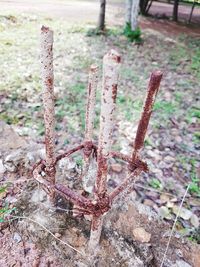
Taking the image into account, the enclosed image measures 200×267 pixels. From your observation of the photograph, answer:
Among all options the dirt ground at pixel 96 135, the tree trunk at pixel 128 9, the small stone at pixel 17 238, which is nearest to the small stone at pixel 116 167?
the dirt ground at pixel 96 135

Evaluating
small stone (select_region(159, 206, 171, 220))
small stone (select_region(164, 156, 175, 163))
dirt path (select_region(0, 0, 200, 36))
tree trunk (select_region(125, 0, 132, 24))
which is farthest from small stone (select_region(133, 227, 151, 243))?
tree trunk (select_region(125, 0, 132, 24))

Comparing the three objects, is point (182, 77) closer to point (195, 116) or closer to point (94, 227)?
point (195, 116)

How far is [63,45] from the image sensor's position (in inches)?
216

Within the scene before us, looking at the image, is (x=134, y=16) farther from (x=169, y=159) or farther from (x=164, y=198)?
(x=164, y=198)

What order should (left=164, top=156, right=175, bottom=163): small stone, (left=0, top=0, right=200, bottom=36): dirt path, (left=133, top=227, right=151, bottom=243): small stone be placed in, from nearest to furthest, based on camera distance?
(left=133, top=227, right=151, bottom=243): small stone < (left=164, top=156, right=175, bottom=163): small stone < (left=0, top=0, right=200, bottom=36): dirt path

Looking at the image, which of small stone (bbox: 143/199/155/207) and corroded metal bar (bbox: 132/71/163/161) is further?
small stone (bbox: 143/199/155/207)

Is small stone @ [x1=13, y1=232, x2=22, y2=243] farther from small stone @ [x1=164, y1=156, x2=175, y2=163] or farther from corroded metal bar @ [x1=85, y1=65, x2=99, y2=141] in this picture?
small stone @ [x1=164, y1=156, x2=175, y2=163]

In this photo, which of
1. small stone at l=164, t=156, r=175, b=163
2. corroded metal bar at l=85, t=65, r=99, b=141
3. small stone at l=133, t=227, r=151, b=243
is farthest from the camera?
small stone at l=164, t=156, r=175, b=163

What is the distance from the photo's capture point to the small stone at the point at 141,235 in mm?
1465

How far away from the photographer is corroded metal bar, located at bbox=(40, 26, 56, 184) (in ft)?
3.07

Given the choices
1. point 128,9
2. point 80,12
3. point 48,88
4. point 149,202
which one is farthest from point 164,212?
point 80,12

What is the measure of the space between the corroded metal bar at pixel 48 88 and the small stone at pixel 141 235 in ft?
1.73

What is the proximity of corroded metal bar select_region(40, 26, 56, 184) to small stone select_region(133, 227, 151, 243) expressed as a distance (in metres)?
0.53

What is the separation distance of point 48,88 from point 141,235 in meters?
0.89
